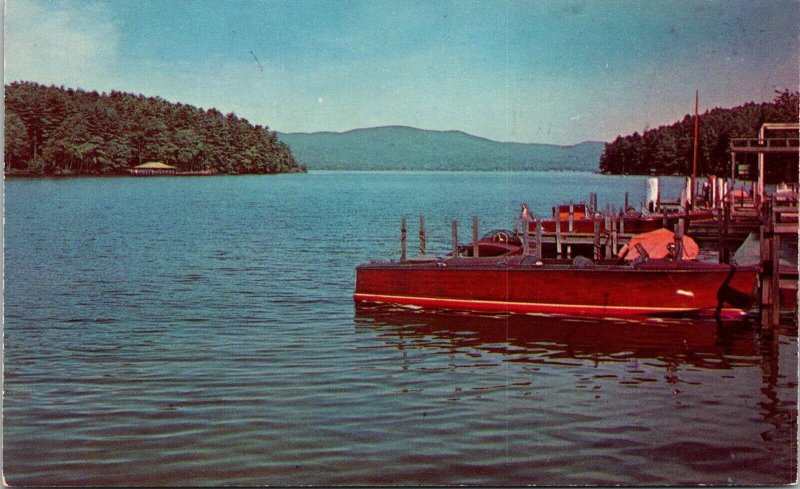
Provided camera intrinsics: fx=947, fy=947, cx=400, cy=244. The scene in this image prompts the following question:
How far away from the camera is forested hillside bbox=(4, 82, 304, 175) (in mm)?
91544

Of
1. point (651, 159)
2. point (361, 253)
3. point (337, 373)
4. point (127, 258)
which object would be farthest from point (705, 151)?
point (337, 373)

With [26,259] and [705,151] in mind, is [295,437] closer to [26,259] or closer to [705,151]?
[26,259]

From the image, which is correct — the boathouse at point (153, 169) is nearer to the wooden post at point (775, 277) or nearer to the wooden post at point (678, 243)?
the wooden post at point (678, 243)

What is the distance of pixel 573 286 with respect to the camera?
25641mm

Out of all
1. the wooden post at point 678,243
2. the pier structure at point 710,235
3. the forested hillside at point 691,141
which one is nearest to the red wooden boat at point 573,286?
the wooden post at point 678,243

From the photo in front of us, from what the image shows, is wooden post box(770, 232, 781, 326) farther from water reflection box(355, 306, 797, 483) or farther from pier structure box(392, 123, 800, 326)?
water reflection box(355, 306, 797, 483)

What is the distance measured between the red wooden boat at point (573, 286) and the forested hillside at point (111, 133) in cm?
4867

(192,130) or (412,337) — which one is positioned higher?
(192,130)

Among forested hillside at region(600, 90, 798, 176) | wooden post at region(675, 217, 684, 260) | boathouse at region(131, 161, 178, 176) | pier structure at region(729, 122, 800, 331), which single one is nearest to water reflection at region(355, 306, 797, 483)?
pier structure at region(729, 122, 800, 331)

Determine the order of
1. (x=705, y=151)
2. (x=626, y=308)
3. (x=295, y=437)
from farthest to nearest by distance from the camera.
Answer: (x=705, y=151)
(x=626, y=308)
(x=295, y=437)

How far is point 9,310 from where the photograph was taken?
27000mm

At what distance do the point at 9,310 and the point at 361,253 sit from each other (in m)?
22.1

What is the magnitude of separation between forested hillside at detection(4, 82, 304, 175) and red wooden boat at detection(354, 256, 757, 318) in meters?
48.7

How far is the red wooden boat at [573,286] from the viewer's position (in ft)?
81.1
